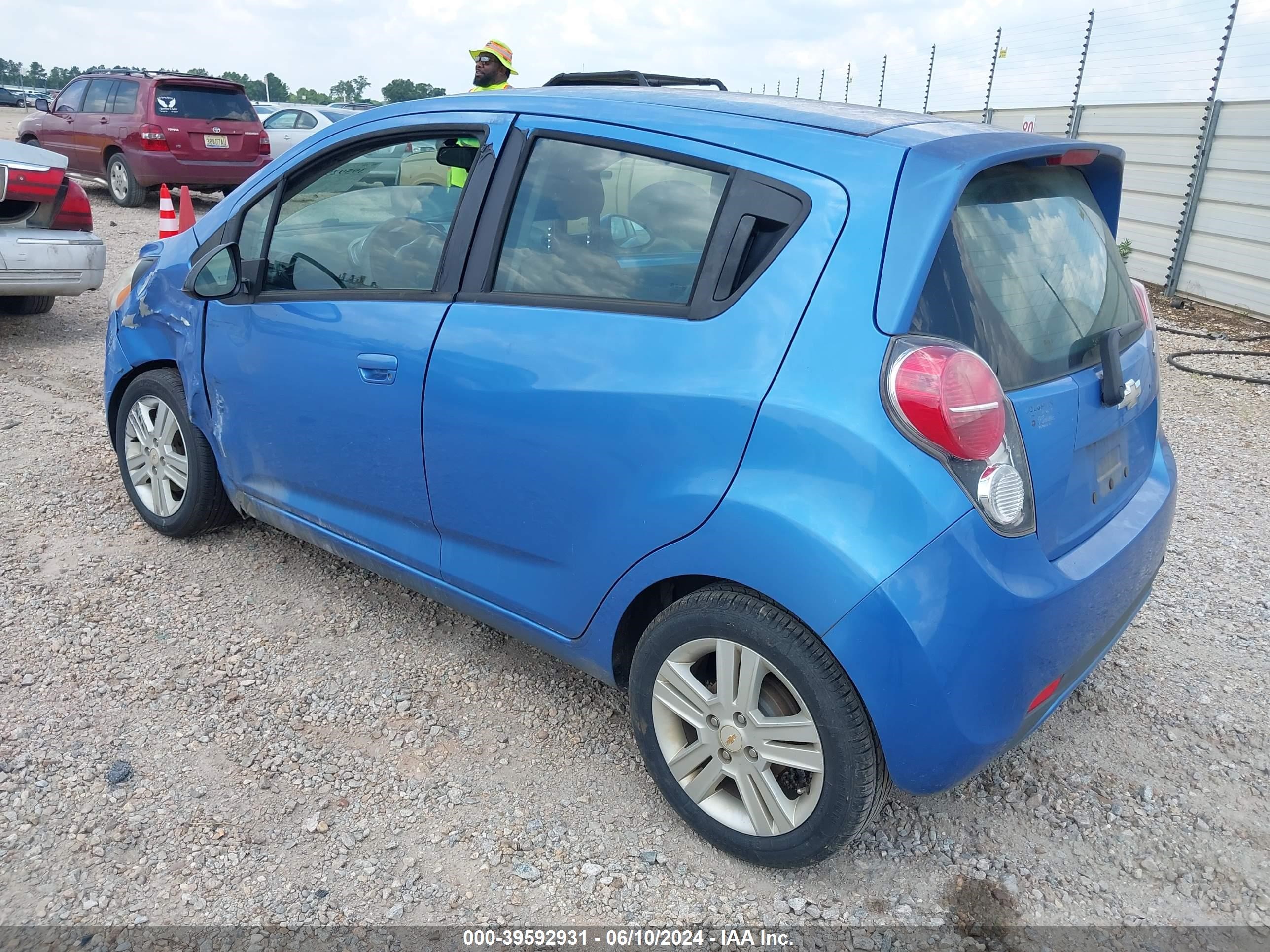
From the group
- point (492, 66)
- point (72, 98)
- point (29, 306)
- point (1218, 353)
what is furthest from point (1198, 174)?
point (72, 98)

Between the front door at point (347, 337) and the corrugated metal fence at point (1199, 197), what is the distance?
29.7 ft

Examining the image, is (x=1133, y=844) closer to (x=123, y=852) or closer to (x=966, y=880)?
(x=966, y=880)

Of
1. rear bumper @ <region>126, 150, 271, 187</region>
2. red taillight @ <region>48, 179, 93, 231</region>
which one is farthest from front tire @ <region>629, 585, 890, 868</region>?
rear bumper @ <region>126, 150, 271, 187</region>

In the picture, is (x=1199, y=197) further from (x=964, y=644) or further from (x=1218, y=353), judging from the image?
(x=964, y=644)

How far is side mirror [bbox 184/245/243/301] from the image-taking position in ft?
10.6

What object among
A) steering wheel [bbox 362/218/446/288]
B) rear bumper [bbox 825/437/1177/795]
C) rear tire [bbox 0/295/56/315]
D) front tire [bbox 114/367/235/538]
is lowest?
rear tire [bbox 0/295/56/315]

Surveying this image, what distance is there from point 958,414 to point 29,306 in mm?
7644

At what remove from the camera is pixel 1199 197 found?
10.4m

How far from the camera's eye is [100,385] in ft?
19.3

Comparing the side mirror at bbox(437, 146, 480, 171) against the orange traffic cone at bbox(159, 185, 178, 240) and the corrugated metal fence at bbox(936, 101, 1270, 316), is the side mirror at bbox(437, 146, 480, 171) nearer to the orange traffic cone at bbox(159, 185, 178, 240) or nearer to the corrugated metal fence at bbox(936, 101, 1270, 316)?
the orange traffic cone at bbox(159, 185, 178, 240)

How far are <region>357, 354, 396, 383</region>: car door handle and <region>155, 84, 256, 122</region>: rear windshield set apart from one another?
12.3m

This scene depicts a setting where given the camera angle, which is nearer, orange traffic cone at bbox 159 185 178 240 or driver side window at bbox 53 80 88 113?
orange traffic cone at bbox 159 185 178 240

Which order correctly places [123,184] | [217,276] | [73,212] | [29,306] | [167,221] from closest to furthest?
1. [217,276]
2. [73,212]
3. [29,306]
4. [167,221]
5. [123,184]

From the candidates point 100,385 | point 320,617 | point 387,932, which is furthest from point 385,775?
point 100,385
